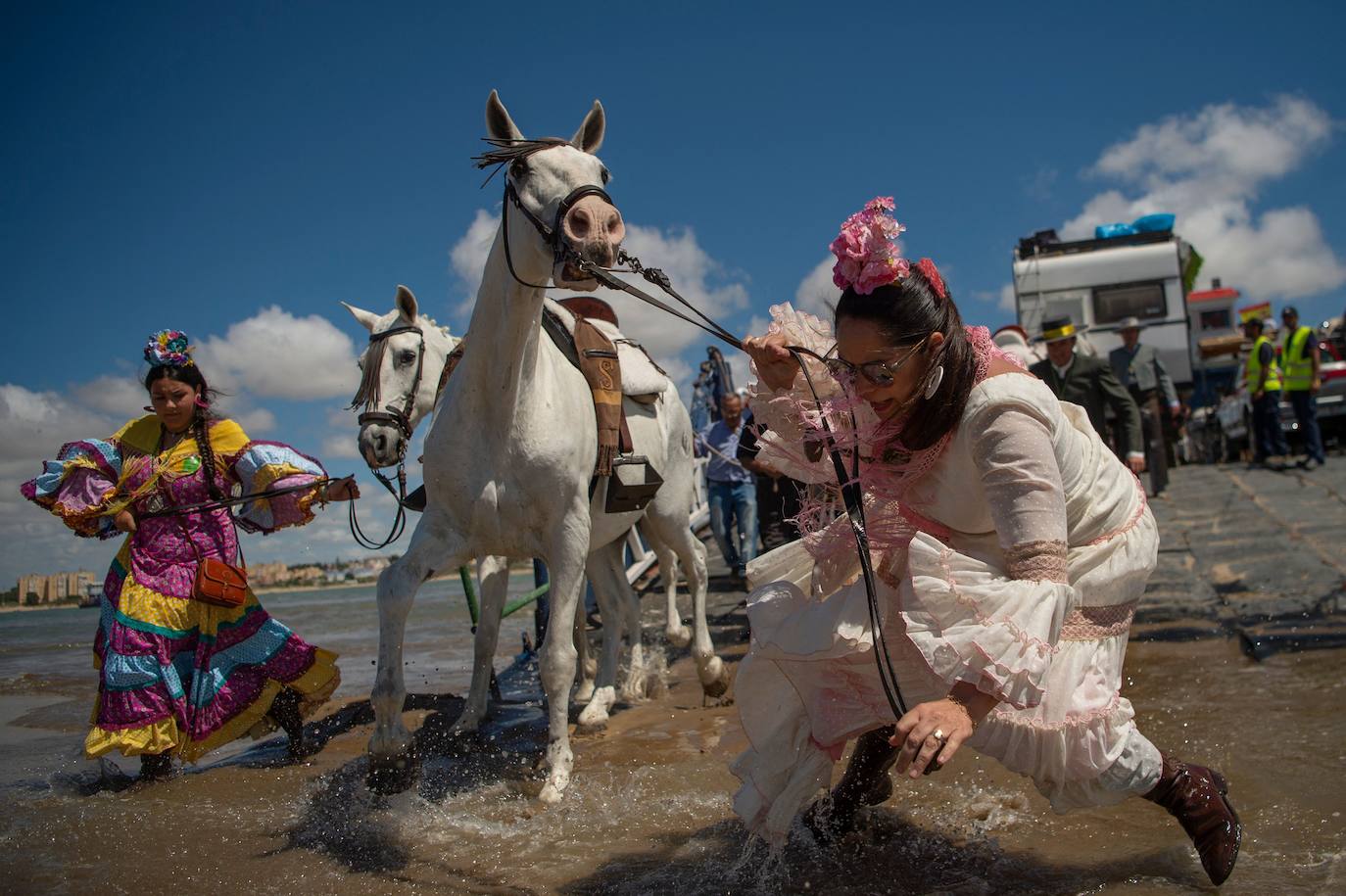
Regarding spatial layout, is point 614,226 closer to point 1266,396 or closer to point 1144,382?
point 1144,382

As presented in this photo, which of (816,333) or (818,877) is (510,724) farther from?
(816,333)

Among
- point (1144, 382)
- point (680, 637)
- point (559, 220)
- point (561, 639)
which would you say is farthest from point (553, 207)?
point (1144, 382)

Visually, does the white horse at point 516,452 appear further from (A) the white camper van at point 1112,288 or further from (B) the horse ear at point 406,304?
(A) the white camper van at point 1112,288

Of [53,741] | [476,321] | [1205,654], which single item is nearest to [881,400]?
[476,321]

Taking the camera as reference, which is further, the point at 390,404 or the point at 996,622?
the point at 390,404

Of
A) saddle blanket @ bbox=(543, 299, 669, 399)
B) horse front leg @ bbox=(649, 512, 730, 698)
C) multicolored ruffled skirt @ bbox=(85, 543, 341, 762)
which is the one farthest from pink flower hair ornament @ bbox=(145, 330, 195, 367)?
horse front leg @ bbox=(649, 512, 730, 698)

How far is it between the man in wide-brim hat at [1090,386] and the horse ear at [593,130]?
5007 mm

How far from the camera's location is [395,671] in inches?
152

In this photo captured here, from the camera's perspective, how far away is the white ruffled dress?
7.46ft

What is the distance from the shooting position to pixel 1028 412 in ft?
7.84

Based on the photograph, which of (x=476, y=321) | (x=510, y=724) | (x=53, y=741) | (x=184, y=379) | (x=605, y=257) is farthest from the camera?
(x=53, y=741)

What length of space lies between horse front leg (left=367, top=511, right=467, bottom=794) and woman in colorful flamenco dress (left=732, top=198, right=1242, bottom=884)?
1.61 m

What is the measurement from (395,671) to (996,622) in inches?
99.4

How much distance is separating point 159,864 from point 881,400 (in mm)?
2924
